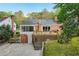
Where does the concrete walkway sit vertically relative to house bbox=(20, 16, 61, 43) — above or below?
below

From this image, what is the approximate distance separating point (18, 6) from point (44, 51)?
503 mm

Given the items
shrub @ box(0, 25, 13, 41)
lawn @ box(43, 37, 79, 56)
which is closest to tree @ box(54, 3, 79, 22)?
lawn @ box(43, 37, 79, 56)

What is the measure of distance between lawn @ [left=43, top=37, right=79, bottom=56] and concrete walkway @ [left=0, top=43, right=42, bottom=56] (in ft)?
0.32

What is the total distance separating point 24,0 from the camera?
5.23m

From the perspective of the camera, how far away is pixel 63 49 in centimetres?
524

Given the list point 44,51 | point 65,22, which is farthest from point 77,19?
point 44,51

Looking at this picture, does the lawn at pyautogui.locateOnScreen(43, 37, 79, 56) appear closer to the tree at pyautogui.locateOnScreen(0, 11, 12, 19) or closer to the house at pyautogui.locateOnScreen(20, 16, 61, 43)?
the house at pyautogui.locateOnScreen(20, 16, 61, 43)

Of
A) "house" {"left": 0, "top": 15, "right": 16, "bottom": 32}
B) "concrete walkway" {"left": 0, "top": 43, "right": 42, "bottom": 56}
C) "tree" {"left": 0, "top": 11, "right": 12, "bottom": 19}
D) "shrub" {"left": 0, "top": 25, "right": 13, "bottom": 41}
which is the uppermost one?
"tree" {"left": 0, "top": 11, "right": 12, "bottom": 19}

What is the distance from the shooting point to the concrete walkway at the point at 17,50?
17.2 ft

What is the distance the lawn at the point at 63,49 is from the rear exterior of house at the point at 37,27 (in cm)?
14

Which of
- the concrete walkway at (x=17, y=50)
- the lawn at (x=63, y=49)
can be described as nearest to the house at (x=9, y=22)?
the concrete walkway at (x=17, y=50)

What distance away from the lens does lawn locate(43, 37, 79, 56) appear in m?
5.23

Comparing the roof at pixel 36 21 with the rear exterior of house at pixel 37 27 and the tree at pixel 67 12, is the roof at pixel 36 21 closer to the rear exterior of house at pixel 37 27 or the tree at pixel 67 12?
the rear exterior of house at pixel 37 27

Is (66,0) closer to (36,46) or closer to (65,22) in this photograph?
(65,22)
